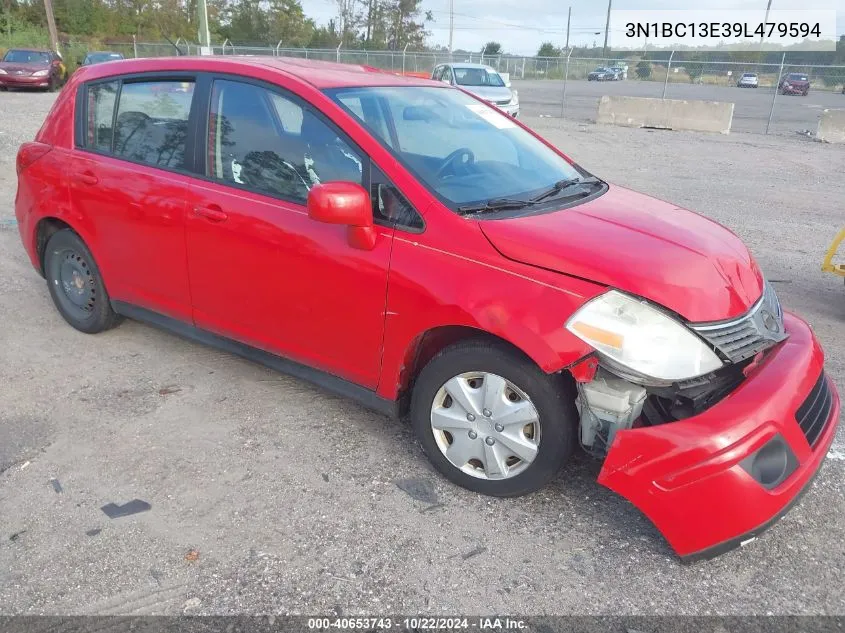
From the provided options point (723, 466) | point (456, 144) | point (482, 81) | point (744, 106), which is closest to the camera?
point (723, 466)

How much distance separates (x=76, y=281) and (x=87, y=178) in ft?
2.62

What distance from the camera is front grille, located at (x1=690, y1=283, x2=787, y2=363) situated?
2.56m

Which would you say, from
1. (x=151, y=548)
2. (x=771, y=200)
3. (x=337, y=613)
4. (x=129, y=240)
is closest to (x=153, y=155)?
(x=129, y=240)

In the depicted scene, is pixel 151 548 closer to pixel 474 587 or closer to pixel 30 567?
pixel 30 567

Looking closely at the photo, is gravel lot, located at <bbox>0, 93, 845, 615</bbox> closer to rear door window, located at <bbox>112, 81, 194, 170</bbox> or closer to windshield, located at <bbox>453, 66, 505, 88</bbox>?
rear door window, located at <bbox>112, 81, 194, 170</bbox>

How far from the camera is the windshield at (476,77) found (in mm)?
17516

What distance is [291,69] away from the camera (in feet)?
11.5

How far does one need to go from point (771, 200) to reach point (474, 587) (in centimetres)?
877

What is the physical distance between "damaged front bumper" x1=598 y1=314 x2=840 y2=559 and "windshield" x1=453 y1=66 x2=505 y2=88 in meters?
16.2

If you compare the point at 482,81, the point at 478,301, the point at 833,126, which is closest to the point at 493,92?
the point at 482,81

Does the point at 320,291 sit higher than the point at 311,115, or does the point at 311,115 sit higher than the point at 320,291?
the point at 311,115

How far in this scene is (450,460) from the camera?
9.85 ft

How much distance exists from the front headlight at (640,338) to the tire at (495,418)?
263mm

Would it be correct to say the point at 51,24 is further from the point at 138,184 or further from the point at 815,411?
the point at 815,411
